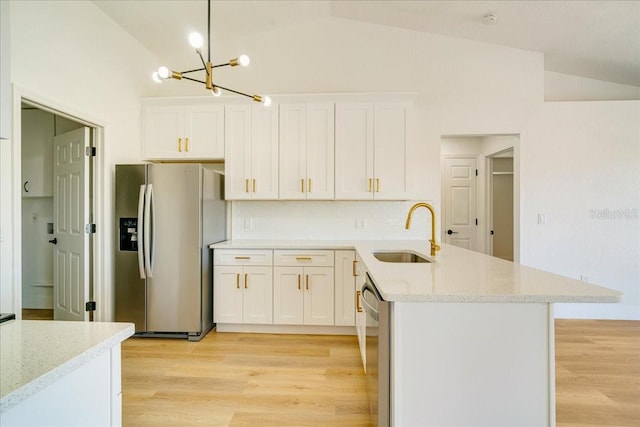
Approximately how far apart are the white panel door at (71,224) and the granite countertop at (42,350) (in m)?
2.37

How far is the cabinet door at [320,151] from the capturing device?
3.35m

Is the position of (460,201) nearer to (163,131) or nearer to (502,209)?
(502,209)

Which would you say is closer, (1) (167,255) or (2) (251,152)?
(1) (167,255)

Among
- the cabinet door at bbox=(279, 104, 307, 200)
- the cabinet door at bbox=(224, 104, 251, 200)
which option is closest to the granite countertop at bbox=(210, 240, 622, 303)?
the cabinet door at bbox=(279, 104, 307, 200)

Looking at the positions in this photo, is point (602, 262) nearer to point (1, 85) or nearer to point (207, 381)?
point (207, 381)

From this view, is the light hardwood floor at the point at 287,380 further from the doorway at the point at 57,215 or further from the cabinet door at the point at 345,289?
the doorway at the point at 57,215

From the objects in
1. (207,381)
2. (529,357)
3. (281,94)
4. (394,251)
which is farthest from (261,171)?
(529,357)

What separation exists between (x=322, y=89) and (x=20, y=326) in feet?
11.0

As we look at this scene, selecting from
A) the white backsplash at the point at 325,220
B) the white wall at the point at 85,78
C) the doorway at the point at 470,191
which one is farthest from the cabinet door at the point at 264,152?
the doorway at the point at 470,191

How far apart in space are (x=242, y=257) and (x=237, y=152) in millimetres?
1136

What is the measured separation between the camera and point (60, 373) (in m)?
0.69

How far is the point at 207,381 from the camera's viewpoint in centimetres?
228

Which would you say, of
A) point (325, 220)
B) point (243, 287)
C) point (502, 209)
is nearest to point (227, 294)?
point (243, 287)

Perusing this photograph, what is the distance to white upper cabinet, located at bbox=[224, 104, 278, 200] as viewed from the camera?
11.1 ft
